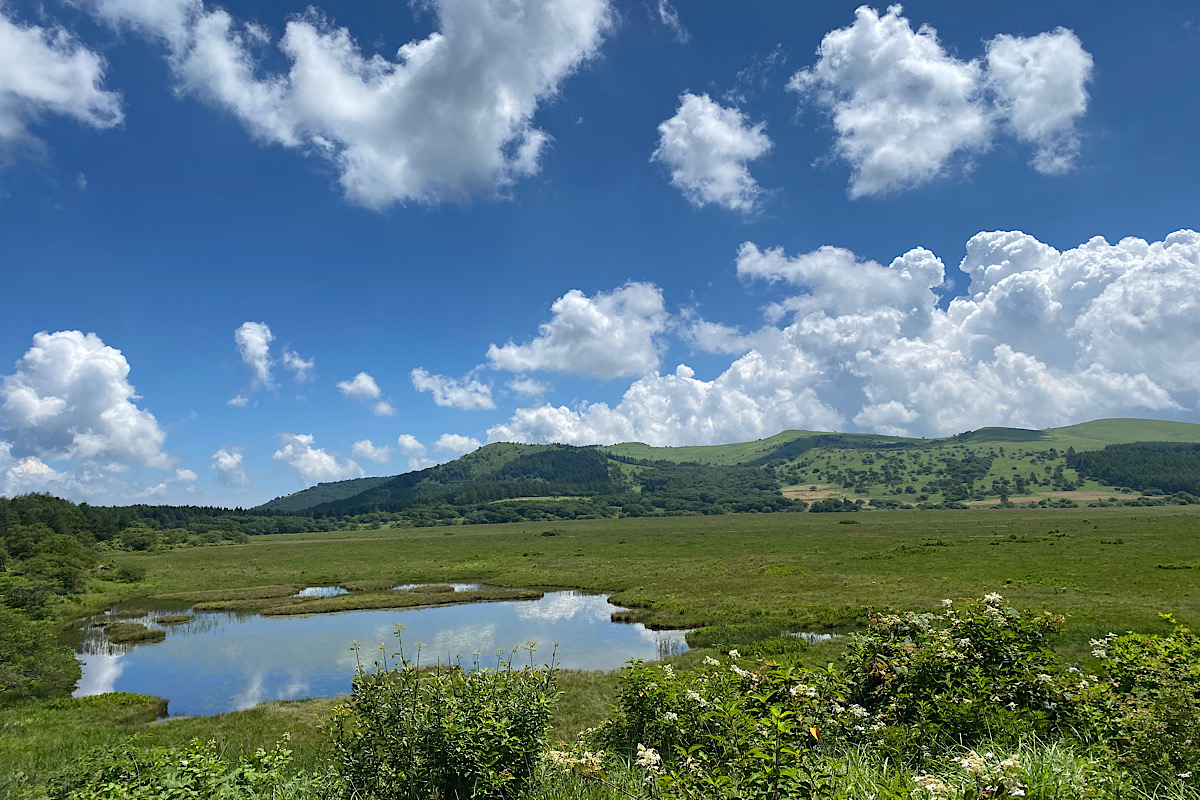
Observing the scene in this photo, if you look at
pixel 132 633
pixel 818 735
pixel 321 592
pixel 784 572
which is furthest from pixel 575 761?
pixel 321 592

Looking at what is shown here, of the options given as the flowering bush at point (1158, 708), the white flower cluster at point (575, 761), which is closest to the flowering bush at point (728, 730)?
the white flower cluster at point (575, 761)

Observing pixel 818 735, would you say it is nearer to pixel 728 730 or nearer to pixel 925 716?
pixel 728 730

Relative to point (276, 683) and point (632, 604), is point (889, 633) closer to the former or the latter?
point (276, 683)

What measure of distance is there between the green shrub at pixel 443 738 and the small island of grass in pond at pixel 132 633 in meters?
45.6

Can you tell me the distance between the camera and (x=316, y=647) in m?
38.7

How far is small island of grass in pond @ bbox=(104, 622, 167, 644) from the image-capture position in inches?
1681

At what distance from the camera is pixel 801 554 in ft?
260

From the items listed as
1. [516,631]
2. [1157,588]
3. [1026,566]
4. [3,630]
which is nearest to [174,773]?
[3,630]

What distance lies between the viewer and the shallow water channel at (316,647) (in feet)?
101

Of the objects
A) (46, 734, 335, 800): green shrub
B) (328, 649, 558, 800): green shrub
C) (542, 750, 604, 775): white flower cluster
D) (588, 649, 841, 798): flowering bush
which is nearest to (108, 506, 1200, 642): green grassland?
(588, 649, 841, 798): flowering bush

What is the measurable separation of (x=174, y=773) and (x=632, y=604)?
141 ft

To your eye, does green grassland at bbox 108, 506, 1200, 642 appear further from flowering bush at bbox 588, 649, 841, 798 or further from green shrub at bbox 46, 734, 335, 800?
green shrub at bbox 46, 734, 335, 800

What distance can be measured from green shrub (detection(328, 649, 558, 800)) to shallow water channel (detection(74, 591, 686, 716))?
16751 millimetres

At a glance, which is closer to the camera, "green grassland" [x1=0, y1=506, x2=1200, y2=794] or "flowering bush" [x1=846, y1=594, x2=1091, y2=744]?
"flowering bush" [x1=846, y1=594, x2=1091, y2=744]
